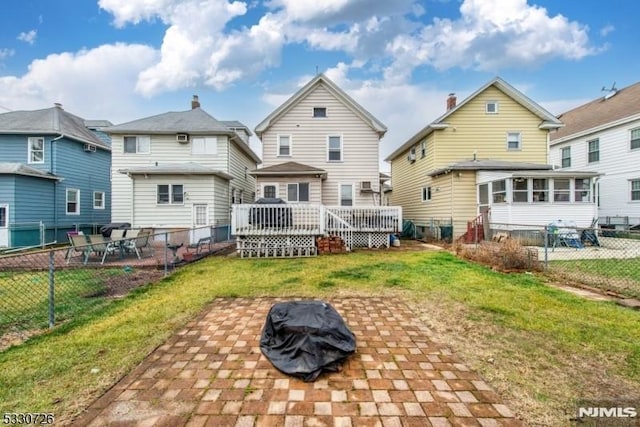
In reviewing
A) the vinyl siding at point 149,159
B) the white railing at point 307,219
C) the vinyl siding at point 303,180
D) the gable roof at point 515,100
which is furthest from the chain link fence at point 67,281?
Answer: the gable roof at point 515,100

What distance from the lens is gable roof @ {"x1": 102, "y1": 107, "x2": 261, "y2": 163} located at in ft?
51.1

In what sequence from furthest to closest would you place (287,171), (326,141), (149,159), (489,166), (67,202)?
(67,202), (326,141), (149,159), (489,166), (287,171)

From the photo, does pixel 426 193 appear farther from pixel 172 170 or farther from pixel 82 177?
pixel 82 177

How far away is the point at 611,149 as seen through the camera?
17031mm

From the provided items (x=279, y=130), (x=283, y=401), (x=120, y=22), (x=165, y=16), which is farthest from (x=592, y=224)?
(x=120, y=22)

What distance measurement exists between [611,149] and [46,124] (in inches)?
1229

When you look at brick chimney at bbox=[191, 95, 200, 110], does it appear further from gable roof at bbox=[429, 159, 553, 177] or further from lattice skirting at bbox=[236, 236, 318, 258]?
gable roof at bbox=[429, 159, 553, 177]

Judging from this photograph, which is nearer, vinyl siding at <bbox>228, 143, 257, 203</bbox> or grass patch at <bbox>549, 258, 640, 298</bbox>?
grass patch at <bbox>549, 258, 640, 298</bbox>

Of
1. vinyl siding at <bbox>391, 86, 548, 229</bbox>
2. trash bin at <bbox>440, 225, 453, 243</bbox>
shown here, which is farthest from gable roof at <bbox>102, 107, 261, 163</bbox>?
trash bin at <bbox>440, 225, 453, 243</bbox>

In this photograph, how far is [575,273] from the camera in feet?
24.3

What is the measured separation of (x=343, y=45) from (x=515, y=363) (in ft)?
60.2

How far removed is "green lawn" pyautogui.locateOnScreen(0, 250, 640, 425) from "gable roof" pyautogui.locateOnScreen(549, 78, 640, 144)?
52.9 feet

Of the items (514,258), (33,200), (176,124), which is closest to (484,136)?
(514,258)

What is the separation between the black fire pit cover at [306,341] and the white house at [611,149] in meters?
18.8
